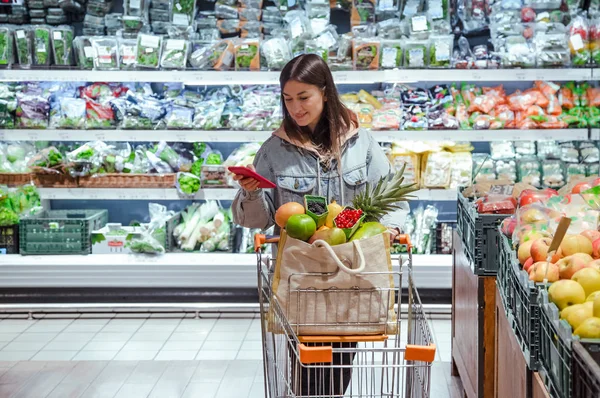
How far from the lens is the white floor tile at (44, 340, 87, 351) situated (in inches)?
182

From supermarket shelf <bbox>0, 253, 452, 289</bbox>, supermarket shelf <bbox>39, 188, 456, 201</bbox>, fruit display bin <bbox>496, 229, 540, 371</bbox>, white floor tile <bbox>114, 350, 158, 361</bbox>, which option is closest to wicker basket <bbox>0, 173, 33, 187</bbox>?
supermarket shelf <bbox>39, 188, 456, 201</bbox>

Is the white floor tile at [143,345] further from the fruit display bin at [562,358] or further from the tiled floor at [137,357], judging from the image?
the fruit display bin at [562,358]

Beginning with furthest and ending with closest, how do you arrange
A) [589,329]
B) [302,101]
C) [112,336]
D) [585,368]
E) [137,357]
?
1. [112,336]
2. [137,357]
3. [302,101]
4. [589,329]
5. [585,368]

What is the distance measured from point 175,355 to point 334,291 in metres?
2.47

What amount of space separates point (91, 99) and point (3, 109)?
0.56 m

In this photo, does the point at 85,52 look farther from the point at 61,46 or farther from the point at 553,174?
the point at 553,174

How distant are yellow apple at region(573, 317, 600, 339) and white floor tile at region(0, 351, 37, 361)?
3425mm

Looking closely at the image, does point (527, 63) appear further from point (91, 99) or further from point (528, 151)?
point (91, 99)

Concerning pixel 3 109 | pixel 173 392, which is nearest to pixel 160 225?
pixel 3 109

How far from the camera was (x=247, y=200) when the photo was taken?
9.14 feet

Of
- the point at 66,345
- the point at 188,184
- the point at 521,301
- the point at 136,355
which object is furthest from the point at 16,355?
the point at 521,301

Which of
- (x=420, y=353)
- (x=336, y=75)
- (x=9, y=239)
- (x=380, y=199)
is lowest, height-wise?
(x=9, y=239)

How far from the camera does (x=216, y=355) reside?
4520 millimetres

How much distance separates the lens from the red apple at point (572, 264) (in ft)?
7.23
